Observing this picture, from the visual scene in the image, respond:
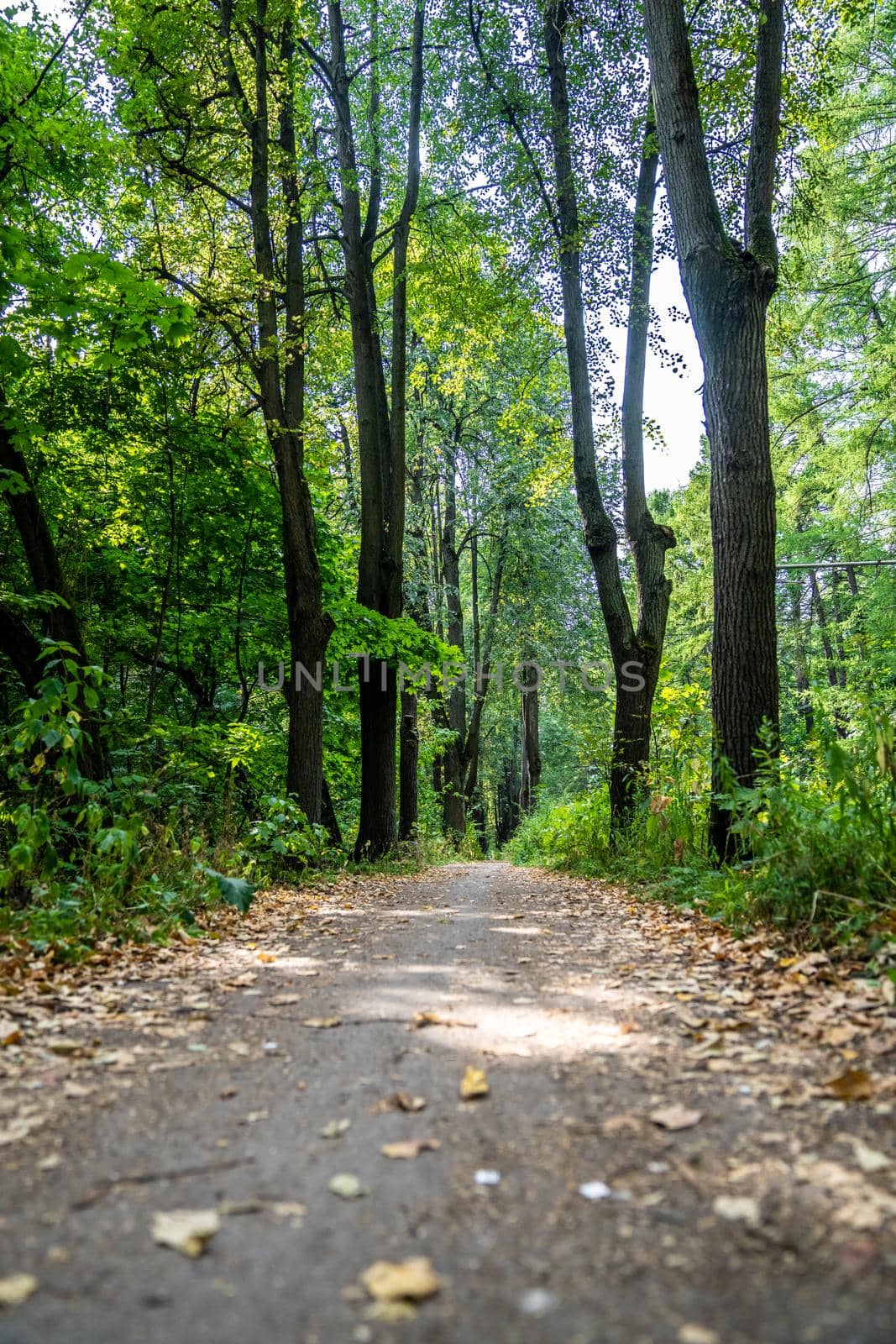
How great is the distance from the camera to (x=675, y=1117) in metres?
2.07

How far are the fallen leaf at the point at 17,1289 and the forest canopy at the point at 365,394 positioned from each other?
2622 millimetres

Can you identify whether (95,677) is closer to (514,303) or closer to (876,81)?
(514,303)

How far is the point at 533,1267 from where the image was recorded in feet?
4.82

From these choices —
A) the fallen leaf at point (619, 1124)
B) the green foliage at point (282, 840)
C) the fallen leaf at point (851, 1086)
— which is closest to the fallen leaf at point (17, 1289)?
the fallen leaf at point (619, 1124)

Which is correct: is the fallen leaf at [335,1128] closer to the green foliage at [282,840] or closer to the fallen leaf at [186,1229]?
the fallen leaf at [186,1229]

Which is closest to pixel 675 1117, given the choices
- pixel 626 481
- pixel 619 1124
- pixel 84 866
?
pixel 619 1124

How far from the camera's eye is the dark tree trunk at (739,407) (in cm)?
563

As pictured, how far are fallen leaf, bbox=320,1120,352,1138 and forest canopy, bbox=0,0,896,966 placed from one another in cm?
224

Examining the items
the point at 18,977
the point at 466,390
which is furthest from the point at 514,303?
the point at 18,977

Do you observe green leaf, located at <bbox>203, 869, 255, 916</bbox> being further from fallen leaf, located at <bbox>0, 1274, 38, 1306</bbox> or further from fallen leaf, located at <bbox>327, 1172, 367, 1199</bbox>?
fallen leaf, located at <bbox>0, 1274, 38, 1306</bbox>

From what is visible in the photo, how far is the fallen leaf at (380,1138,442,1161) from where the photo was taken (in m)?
1.92

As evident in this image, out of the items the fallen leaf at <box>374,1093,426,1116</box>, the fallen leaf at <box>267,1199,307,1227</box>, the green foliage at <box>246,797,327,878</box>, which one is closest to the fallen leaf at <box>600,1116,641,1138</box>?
the fallen leaf at <box>374,1093,426,1116</box>

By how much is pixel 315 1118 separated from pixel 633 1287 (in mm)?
1031
